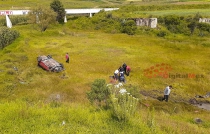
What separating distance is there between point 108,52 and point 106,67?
669 centimetres

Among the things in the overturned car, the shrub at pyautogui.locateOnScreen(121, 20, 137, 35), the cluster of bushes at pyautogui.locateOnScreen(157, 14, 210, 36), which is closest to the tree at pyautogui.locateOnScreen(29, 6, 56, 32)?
the shrub at pyautogui.locateOnScreen(121, 20, 137, 35)

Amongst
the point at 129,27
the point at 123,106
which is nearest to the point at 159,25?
the point at 129,27

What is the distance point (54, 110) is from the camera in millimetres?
9062

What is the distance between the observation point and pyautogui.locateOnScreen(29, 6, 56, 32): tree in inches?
1751

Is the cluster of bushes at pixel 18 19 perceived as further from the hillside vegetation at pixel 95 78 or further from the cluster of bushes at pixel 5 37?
the cluster of bushes at pixel 5 37

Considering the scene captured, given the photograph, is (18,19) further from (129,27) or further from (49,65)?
(49,65)

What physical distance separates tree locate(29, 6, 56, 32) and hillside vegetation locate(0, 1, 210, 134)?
3.02 metres

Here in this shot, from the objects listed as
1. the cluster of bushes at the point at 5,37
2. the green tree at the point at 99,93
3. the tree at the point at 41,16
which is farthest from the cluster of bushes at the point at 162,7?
the green tree at the point at 99,93

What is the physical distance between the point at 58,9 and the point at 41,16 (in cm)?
1005

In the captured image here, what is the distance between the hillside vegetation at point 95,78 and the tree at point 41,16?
3023 mm

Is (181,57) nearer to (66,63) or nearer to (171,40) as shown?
(171,40)

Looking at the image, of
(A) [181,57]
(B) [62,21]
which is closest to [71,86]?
(A) [181,57]

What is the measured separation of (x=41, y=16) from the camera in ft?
147

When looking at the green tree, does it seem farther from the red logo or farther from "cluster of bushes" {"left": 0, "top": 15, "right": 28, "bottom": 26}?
"cluster of bushes" {"left": 0, "top": 15, "right": 28, "bottom": 26}
